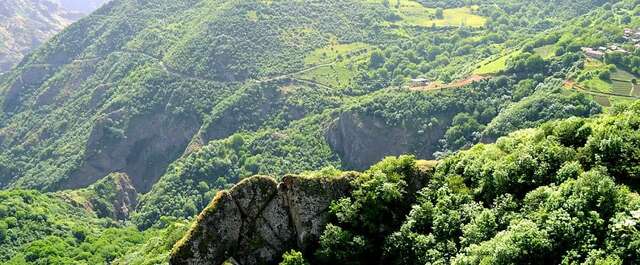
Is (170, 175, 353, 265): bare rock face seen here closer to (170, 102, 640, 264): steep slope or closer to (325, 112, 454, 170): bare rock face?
(170, 102, 640, 264): steep slope

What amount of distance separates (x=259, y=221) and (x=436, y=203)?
12885 mm

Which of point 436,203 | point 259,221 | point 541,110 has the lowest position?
point 541,110

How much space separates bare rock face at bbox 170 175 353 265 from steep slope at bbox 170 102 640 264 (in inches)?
2.8

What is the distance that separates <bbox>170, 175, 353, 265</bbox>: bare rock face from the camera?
141 feet

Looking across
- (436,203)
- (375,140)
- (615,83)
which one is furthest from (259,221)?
(375,140)

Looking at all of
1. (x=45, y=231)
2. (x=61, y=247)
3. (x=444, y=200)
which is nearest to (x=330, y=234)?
(x=444, y=200)

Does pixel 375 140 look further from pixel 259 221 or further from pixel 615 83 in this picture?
pixel 259 221

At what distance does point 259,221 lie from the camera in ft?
145

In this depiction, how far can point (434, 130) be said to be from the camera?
609ft

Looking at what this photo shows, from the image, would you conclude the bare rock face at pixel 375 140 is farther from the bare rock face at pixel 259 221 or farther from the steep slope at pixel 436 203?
the bare rock face at pixel 259 221

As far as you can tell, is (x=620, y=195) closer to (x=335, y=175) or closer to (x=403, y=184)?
(x=403, y=184)

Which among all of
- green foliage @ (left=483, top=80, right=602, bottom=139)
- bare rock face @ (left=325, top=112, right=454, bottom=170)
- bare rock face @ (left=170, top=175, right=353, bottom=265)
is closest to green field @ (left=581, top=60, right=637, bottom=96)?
green foliage @ (left=483, top=80, right=602, bottom=139)

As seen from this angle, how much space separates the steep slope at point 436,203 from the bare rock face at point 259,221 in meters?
0.07

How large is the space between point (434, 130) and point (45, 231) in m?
111
